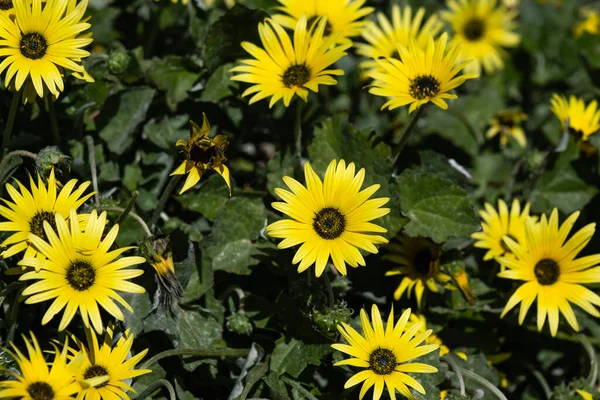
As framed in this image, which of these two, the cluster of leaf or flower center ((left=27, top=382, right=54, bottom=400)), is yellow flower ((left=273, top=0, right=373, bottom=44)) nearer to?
the cluster of leaf

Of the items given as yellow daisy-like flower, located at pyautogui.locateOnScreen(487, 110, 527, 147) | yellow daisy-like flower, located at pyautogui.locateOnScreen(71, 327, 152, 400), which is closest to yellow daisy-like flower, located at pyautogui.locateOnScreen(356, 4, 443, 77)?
yellow daisy-like flower, located at pyautogui.locateOnScreen(487, 110, 527, 147)

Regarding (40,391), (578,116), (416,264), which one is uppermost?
(578,116)

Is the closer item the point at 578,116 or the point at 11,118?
the point at 11,118

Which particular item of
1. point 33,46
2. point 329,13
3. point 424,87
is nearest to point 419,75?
point 424,87

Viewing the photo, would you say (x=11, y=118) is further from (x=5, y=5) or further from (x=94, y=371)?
(x=94, y=371)

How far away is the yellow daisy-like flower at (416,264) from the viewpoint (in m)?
4.05

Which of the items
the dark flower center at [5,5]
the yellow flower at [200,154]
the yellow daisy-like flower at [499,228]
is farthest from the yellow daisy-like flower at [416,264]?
the dark flower center at [5,5]

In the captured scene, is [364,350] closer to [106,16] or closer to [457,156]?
[457,156]

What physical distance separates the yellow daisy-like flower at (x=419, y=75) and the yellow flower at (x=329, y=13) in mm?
628

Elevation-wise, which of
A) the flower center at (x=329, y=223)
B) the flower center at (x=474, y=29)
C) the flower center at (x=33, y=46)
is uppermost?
the flower center at (x=474, y=29)

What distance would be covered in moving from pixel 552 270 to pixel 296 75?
5.70 feet

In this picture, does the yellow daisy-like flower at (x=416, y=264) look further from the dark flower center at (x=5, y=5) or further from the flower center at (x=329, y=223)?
the dark flower center at (x=5, y=5)

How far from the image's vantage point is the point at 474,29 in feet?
19.8

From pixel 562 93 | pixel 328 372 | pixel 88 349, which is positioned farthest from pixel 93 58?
pixel 562 93
